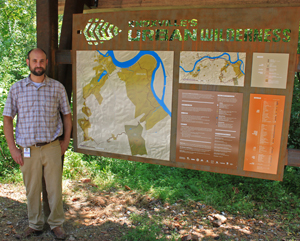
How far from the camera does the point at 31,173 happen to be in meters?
3.17

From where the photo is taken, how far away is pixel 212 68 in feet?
9.20

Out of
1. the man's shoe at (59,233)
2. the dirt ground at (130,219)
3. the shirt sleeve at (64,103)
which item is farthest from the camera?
the dirt ground at (130,219)

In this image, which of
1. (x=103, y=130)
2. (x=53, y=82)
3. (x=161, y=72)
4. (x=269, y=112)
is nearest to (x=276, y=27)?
(x=269, y=112)

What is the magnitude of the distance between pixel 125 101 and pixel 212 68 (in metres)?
1.06

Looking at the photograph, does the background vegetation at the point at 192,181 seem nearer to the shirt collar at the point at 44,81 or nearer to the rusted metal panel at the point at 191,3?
the shirt collar at the point at 44,81

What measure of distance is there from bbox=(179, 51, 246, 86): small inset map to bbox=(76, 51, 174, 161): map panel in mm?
175

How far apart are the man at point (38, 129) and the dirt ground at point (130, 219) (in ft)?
1.98

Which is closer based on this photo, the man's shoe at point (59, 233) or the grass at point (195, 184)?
the man's shoe at point (59, 233)

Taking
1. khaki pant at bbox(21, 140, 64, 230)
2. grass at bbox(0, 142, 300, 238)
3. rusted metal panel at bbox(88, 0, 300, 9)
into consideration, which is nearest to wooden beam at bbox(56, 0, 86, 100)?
rusted metal panel at bbox(88, 0, 300, 9)

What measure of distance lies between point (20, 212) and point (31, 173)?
1.39m

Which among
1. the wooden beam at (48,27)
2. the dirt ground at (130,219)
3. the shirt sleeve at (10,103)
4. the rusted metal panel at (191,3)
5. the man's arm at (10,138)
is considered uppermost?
the rusted metal panel at (191,3)

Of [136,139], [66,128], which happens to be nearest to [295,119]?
[136,139]

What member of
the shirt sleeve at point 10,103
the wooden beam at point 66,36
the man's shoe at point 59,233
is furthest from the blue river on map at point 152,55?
the man's shoe at point 59,233

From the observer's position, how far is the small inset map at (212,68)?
2.72m
